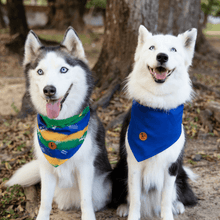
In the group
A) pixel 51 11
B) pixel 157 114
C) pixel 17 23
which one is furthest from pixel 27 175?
pixel 51 11

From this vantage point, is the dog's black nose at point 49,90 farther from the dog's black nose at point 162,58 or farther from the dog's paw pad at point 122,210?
the dog's paw pad at point 122,210

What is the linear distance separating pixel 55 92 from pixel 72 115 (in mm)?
449

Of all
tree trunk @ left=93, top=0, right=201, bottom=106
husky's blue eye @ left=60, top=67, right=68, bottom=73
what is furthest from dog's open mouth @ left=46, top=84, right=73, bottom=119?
tree trunk @ left=93, top=0, right=201, bottom=106

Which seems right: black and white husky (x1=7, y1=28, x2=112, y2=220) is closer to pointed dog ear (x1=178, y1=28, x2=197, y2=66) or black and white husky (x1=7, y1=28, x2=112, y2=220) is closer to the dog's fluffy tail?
the dog's fluffy tail

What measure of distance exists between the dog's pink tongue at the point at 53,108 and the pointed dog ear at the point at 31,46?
0.63 meters

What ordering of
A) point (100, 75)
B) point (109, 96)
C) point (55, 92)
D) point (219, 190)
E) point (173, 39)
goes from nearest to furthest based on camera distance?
point (55, 92)
point (173, 39)
point (219, 190)
point (109, 96)
point (100, 75)

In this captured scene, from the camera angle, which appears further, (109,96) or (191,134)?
(109,96)

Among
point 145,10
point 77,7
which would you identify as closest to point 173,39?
point 145,10

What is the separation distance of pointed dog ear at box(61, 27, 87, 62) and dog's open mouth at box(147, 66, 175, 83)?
847 mm

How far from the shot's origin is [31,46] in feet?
8.09

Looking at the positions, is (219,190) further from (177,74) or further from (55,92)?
(55,92)

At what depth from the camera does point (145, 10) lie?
438 cm

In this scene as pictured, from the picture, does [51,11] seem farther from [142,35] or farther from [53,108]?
[53,108]

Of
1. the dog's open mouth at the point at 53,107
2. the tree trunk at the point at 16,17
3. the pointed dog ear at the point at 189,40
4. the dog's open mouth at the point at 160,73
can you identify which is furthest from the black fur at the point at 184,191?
the tree trunk at the point at 16,17
